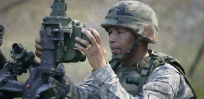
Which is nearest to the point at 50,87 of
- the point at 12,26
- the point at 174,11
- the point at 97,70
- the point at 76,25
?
the point at 97,70

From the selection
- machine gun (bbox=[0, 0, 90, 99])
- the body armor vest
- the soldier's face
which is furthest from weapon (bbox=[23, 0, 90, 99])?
the body armor vest

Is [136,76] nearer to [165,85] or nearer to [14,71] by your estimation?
[165,85]

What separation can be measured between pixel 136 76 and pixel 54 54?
59.7 inches

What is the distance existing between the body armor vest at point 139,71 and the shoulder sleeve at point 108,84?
0.63 metres

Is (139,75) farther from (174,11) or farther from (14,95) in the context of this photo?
(174,11)

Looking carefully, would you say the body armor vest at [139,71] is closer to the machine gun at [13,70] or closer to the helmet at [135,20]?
the helmet at [135,20]

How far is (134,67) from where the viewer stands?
15.3ft

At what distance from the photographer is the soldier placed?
370cm

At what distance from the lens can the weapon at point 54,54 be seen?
334 centimetres

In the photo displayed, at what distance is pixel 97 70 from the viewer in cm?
361

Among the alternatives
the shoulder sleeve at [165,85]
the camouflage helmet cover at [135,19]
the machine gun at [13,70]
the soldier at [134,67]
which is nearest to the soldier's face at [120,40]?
the soldier at [134,67]

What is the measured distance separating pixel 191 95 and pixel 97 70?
69.5 inches

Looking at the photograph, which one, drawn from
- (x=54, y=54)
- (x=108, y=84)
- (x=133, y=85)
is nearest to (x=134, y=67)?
(x=133, y=85)

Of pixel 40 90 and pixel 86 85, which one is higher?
pixel 40 90
